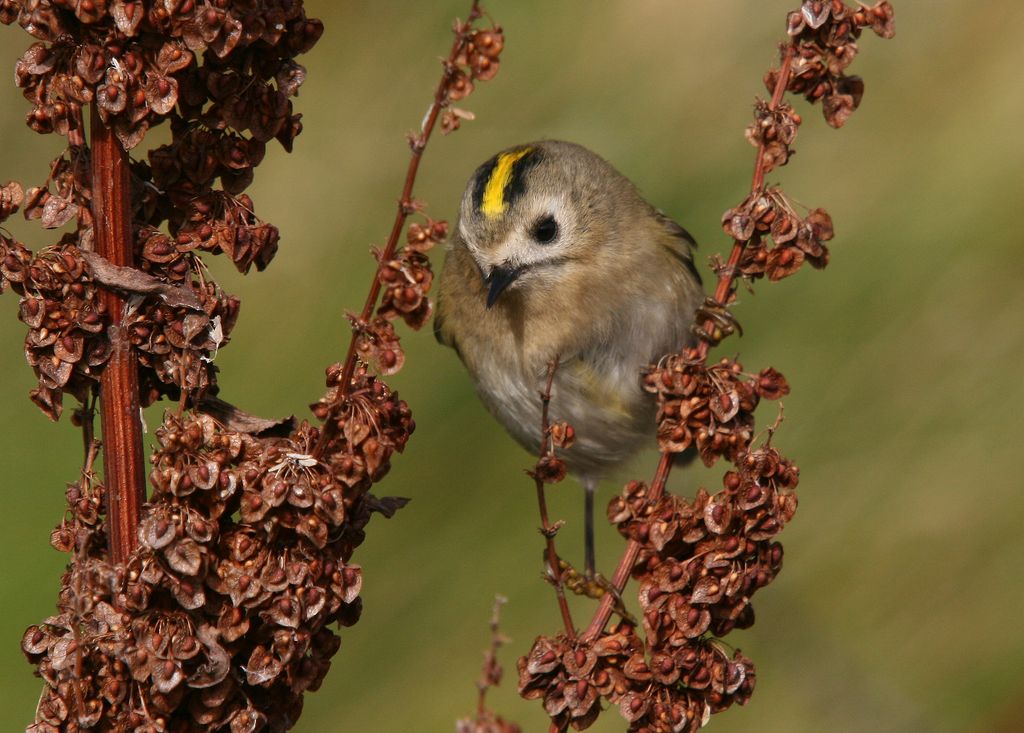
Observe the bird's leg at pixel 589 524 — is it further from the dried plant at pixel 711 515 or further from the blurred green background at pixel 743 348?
the dried plant at pixel 711 515

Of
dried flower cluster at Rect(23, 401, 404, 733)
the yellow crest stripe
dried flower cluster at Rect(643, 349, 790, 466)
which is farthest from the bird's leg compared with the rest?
dried flower cluster at Rect(23, 401, 404, 733)

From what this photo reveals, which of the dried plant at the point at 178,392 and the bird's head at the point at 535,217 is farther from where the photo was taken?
the bird's head at the point at 535,217

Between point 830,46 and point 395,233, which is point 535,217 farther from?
point 395,233

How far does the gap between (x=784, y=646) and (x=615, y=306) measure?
38.8 inches

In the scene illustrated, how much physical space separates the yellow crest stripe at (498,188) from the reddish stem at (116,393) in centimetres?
156

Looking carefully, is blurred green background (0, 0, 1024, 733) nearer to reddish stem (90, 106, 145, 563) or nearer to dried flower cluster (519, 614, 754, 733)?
dried flower cluster (519, 614, 754, 733)

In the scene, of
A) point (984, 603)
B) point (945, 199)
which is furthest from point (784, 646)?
point (945, 199)

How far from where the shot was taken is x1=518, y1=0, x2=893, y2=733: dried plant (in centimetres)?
184

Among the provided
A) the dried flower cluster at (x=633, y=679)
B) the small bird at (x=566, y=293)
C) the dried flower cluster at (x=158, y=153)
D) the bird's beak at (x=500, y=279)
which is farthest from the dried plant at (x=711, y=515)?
the small bird at (x=566, y=293)

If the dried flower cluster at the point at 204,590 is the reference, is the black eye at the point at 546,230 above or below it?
→ above

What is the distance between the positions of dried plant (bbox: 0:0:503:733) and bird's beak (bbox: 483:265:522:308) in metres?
1.27

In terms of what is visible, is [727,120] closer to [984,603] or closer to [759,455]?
[984,603]

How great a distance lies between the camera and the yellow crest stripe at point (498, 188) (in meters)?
3.03

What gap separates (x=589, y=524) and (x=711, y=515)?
1808mm
